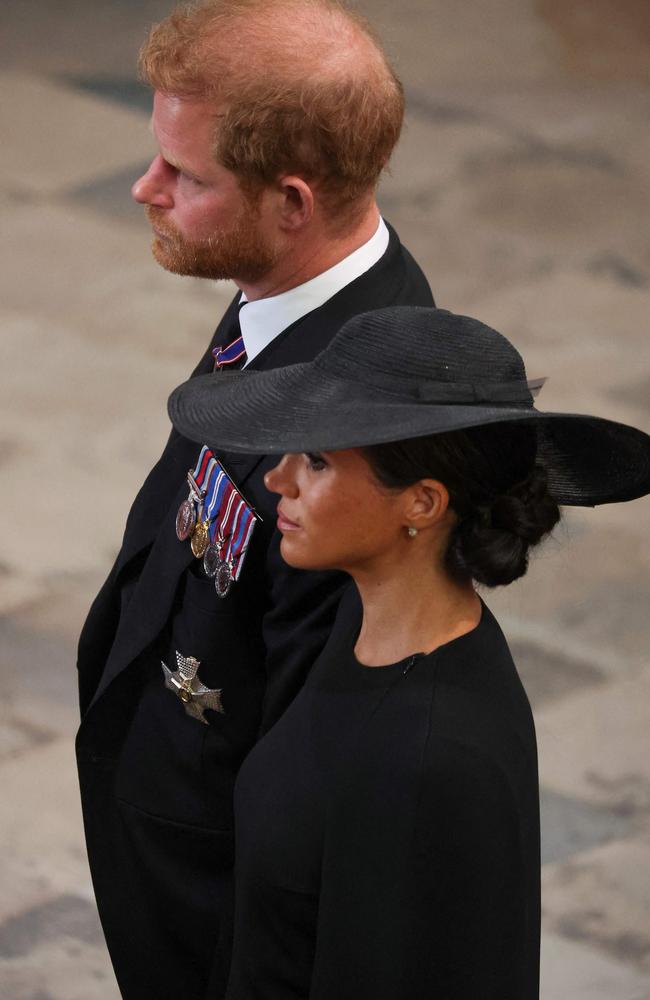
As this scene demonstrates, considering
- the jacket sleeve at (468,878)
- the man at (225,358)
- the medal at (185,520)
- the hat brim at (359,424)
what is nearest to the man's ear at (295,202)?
the man at (225,358)

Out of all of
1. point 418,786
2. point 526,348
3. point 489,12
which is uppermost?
point 418,786

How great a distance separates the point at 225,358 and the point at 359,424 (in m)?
0.62

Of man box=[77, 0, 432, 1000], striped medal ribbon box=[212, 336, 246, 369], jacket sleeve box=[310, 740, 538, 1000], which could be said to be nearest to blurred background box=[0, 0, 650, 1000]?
man box=[77, 0, 432, 1000]

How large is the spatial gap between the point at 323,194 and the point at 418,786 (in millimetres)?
779

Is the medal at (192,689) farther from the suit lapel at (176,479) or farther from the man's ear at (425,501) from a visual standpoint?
the man's ear at (425,501)

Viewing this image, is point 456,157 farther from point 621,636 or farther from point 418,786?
point 418,786

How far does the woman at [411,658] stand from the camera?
151 centimetres

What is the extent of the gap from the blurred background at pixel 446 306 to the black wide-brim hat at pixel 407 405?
63.6 inches

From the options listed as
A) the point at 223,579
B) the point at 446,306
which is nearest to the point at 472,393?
the point at 223,579

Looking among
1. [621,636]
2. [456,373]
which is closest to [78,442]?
[621,636]

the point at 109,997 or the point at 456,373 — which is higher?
the point at 456,373

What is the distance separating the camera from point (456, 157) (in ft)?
17.1

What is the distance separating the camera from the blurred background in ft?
10.3

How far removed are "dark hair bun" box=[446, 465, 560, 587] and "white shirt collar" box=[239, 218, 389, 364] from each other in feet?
1.59
